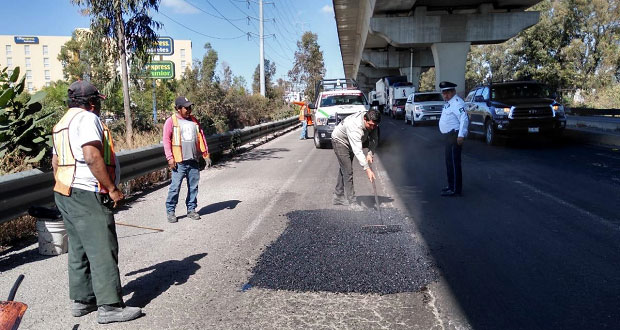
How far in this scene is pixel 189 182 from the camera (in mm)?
6801

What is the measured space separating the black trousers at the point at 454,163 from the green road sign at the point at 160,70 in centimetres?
1108

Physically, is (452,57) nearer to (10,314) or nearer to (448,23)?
(448,23)

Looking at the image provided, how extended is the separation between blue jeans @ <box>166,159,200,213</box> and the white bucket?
1667 millimetres

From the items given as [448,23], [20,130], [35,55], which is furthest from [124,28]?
[35,55]

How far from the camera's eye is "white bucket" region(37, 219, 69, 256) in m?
5.05

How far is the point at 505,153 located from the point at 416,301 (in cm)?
1012

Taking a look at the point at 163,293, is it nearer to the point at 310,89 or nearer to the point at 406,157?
the point at 406,157

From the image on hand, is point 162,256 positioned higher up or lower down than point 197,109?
lower down

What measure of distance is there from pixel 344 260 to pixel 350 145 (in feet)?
9.47

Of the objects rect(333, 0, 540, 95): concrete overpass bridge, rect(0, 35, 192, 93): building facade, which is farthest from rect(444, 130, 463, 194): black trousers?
rect(0, 35, 192, 93): building facade

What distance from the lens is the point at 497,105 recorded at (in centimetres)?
1404

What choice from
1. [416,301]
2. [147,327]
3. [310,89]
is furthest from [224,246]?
[310,89]

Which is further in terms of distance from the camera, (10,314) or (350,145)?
(350,145)

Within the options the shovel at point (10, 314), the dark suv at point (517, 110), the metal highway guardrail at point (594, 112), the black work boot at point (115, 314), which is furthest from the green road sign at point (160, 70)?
the metal highway guardrail at point (594, 112)
